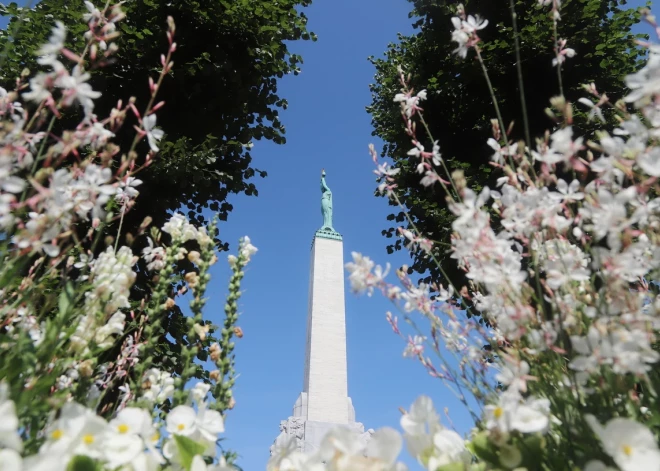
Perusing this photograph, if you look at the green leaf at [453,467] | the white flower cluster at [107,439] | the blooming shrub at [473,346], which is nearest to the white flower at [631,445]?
the blooming shrub at [473,346]

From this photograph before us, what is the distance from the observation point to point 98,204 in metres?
1.45

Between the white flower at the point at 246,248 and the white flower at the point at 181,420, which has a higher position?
the white flower at the point at 246,248

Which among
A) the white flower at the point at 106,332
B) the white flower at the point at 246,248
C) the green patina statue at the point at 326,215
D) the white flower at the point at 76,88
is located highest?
the green patina statue at the point at 326,215

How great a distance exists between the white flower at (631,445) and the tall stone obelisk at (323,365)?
34.1ft

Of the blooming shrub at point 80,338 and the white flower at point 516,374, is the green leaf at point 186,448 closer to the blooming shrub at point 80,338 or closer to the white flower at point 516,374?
the blooming shrub at point 80,338

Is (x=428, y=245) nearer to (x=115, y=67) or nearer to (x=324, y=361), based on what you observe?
(x=115, y=67)

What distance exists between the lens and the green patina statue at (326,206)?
15.1m

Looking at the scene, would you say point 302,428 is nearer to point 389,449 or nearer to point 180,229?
point 180,229

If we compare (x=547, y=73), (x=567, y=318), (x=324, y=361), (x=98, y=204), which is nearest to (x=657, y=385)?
(x=567, y=318)

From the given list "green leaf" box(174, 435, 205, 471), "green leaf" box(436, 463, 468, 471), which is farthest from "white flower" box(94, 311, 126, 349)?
"green leaf" box(436, 463, 468, 471)

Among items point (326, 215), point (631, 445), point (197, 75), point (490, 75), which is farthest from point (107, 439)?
point (326, 215)

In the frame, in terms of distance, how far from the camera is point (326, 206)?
1598cm

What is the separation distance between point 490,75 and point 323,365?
7.90m

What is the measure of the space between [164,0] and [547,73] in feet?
18.7
